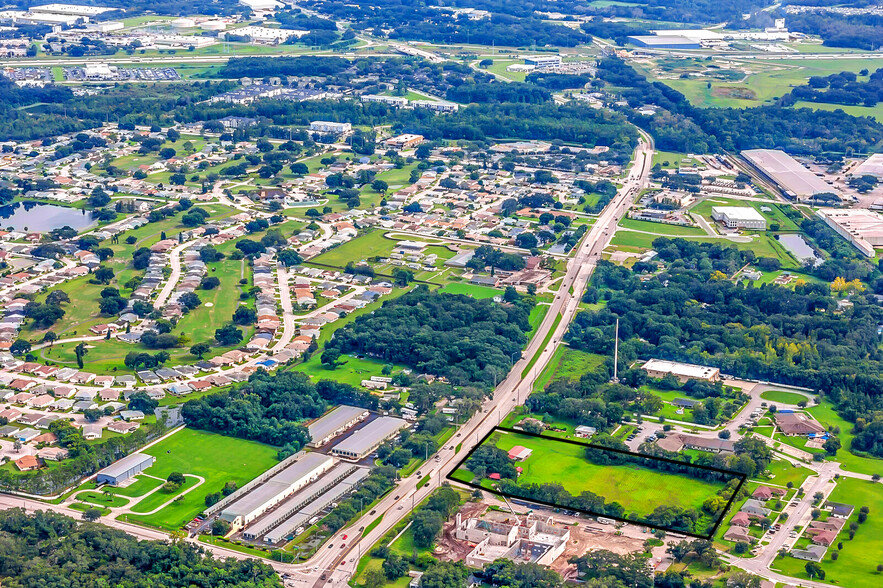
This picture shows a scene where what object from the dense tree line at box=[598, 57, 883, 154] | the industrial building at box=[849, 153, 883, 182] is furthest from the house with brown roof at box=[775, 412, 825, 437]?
the dense tree line at box=[598, 57, 883, 154]

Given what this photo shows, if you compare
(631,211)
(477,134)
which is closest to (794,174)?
(631,211)

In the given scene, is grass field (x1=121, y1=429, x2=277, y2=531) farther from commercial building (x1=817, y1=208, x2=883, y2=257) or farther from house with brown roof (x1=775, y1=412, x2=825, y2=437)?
commercial building (x1=817, y1=208, x2=883, y2=257)

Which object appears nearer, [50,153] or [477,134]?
[50,153]

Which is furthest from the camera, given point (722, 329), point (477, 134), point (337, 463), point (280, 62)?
point (280, 62)

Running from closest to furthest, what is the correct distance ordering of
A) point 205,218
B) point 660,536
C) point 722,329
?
point 660,536, point 722,329, point 205,218

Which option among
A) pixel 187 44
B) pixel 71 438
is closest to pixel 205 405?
pixel 71 438

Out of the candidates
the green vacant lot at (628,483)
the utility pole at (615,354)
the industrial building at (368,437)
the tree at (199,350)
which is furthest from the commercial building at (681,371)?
the green vacant lot at (628,483)

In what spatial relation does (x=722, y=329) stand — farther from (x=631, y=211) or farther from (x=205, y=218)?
(x=205, y=218)
